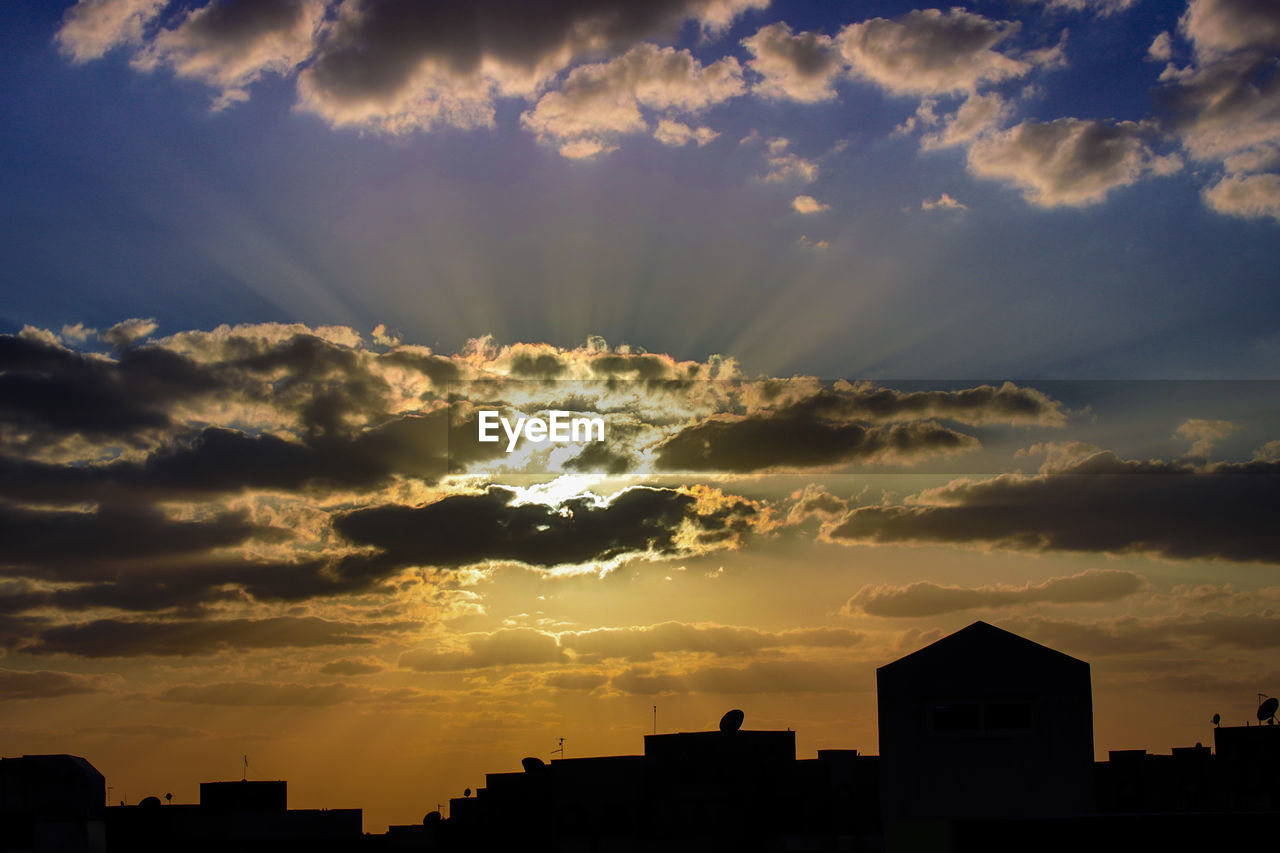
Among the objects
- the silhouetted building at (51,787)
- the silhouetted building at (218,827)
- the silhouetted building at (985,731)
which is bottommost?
the silhouetted building at (218,827)

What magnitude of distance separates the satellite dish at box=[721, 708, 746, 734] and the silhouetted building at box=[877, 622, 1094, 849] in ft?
91.3

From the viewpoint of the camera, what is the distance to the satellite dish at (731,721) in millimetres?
66188

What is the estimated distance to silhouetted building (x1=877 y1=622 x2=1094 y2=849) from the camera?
37094 millimetres

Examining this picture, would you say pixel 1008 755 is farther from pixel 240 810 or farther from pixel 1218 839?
pixel 240 810

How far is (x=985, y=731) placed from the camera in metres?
37.7

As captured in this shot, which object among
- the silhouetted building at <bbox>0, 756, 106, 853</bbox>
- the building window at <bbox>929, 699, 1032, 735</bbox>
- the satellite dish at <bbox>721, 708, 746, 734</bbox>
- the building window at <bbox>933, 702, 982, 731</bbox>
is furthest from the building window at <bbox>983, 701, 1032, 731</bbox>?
the silhouetted building at <bbox>0, 756, 106, 853</bbox>

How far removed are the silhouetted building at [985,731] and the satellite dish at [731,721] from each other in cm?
2782

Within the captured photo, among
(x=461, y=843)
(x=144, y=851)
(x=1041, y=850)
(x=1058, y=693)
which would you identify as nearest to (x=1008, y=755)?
(x=1058, y=693)

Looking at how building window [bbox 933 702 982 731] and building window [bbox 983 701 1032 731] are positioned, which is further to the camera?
building window [bbox 933 702 982 731]

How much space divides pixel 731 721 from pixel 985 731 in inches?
1172

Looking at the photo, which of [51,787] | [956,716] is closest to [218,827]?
[51,787]

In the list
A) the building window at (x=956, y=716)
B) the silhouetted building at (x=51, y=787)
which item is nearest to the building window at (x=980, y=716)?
the building window at (x=956, y=716)

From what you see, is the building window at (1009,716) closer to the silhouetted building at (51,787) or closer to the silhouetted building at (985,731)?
the silhouetted building at (985,731)

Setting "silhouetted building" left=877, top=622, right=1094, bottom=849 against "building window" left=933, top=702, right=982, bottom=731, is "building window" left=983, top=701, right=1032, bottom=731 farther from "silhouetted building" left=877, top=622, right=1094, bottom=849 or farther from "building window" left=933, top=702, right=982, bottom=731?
"building window" left=933, top=702, right=982, bottom=731
